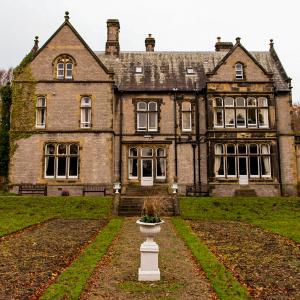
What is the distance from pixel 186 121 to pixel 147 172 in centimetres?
540

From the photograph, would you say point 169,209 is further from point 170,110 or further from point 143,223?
point 143,223

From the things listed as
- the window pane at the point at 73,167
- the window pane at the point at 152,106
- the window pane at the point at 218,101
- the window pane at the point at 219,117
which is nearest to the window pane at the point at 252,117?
the window pane at the point at 219,117

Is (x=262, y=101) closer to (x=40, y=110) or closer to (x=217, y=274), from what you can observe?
(x=40, y=110)

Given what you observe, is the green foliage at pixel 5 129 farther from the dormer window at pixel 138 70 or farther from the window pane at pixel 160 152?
the window pane at pixel 160 152

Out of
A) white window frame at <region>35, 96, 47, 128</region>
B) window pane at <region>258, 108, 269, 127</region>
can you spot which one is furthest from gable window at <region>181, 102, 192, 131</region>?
white window frame at <region>35, 96, 47, 128</region>

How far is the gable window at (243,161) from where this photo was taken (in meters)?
27.8

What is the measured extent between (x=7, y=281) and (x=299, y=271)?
6.98 metres

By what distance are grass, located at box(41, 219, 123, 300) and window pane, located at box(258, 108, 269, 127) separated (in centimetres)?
1976

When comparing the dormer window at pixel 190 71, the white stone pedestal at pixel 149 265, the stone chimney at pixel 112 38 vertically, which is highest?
the stone chimney at pixel 112 38

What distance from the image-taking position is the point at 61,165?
2702cm

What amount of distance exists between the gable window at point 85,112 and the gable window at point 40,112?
9.72 ft

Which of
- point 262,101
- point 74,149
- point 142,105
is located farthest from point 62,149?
point 262,101

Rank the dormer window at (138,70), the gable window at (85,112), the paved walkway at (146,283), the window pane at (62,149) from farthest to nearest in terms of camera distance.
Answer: the dormer window at (138,70) → the gable window at (85,112) → the window pane at (62,149) → the paved walkway at (146,283)

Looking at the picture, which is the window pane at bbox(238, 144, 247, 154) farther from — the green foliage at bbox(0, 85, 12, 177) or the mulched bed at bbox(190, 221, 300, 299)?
the green foliage at bbox(0, 85, 12, 177)
